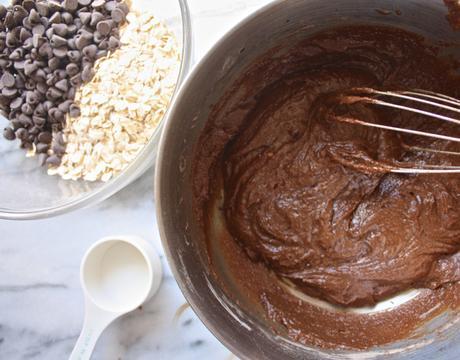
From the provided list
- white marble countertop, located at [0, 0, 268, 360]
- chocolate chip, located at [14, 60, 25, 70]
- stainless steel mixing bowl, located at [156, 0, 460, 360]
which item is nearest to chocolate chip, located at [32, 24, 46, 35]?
chocolate chip, located at [14, 60, 25, 70]

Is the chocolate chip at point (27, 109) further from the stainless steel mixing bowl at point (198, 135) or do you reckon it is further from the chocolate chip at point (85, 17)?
the stainless steel mixing bowl at point (198, 135)

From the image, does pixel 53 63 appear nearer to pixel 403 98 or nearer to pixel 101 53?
pixel 101 53

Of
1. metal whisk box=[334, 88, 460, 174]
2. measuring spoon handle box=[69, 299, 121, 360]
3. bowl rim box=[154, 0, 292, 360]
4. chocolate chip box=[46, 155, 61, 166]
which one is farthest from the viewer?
chocolate chip box=[46, 155, 61, 166]

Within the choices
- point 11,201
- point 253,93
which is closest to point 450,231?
point 253,93

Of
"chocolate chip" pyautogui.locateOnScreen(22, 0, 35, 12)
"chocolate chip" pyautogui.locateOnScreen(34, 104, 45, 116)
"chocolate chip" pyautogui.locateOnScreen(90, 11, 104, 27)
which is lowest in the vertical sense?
"chocolate chip" pyautogui.locateOnScreen(34, 104, 45, 116)

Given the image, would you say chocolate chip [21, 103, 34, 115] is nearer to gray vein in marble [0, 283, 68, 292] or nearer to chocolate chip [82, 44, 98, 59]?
chocolate chip [82, 44, 98, 59]

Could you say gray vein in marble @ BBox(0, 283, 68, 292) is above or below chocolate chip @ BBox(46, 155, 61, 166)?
below

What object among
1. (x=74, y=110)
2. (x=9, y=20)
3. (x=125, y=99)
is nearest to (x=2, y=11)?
(x=9, y=20)
